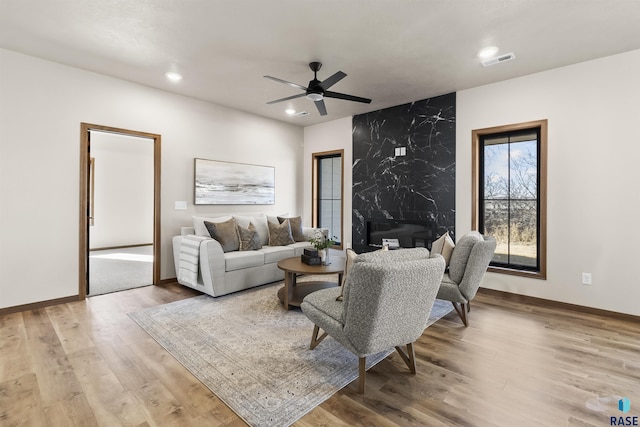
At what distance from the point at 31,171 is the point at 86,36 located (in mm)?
1616

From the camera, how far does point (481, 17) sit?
8.54 feet

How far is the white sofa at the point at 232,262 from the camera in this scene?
3.74 m

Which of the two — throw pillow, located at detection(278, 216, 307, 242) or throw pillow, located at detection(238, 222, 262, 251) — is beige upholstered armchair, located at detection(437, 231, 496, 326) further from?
throw pillow, located at detection(278, 216, 307, 242)

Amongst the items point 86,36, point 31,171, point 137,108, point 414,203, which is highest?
point 86,36

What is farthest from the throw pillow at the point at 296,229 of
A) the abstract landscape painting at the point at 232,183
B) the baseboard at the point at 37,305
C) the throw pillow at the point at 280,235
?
the baseboard at the point at 37,305

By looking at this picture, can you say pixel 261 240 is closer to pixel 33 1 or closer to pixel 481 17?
pixel 33 1

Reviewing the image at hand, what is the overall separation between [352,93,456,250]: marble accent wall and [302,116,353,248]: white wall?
15 centimetres

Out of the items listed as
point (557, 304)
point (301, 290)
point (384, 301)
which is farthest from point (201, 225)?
point (557, 304)

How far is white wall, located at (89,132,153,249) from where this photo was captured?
7.07 metres

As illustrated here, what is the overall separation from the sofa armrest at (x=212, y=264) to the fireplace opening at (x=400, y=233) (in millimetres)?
2435

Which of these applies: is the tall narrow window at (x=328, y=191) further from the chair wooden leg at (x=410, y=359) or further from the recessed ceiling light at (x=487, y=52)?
the chair wooden leg at (x=410, y=359)

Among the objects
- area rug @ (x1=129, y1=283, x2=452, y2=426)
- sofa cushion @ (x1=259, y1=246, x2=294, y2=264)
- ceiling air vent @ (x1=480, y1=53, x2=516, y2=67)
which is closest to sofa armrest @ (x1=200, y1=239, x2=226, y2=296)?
area rug @ (x1=129, y1=283, x2=452, y2=426)

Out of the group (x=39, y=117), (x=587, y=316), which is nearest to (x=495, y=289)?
(x=587, y=316)

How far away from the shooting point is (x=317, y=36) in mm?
2924
